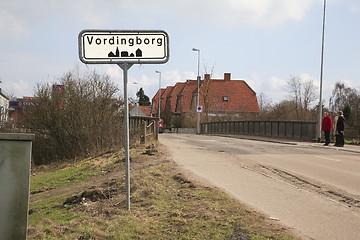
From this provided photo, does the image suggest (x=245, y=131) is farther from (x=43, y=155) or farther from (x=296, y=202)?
(x=296, y=202)

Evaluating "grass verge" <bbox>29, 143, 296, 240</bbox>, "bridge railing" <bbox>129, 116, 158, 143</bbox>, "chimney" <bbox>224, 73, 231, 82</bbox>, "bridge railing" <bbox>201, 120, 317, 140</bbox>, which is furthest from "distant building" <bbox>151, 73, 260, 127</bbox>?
"grass verge" <bbox>29, 143, 296, 240</bbox>

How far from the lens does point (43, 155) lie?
22.9m

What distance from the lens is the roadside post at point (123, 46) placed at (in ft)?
19.4

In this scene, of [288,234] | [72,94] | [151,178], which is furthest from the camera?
[72,94]

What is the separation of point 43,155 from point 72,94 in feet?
12.0

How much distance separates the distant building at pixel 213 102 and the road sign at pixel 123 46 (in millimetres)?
54877

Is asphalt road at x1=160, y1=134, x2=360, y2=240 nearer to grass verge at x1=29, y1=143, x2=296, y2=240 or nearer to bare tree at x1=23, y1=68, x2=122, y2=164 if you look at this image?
grass verge at x1=29, y1=143, x2=296, y2=240

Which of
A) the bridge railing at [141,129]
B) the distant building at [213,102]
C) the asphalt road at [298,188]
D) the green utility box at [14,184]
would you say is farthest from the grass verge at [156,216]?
the distant building at [213,102]

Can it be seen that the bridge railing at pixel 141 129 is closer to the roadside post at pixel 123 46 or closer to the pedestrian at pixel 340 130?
the pedestrian at pixel 340 130

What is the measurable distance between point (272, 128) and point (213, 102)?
36.5 meters

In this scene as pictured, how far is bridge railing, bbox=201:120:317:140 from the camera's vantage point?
2980 centimetres

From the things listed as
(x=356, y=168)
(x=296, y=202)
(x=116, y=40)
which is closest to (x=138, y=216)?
(x=116, y=40)

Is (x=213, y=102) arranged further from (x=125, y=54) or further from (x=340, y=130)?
(x=125, y=54)

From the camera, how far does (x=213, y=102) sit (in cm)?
7194
